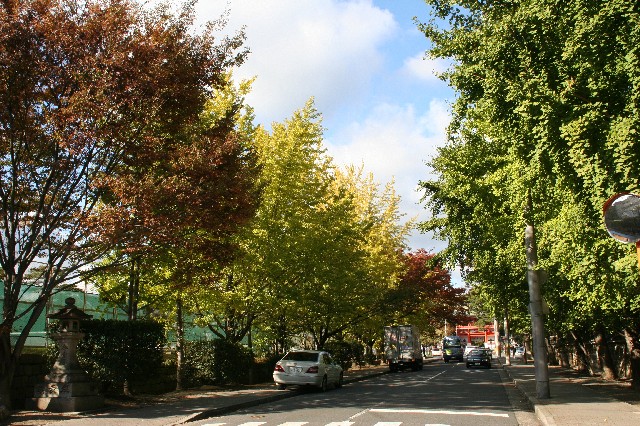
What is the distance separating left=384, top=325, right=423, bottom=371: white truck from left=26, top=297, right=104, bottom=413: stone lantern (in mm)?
28457

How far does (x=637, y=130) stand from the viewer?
1017cm

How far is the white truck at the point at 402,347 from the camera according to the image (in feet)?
134

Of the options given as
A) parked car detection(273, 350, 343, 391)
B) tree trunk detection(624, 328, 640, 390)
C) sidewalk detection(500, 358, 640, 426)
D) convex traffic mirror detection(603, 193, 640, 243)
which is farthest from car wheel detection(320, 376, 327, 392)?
convex traffic mirror detection(603, 193, 640, 243)

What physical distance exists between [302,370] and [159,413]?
808cm

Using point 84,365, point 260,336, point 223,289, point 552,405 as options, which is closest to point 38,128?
point 84,365

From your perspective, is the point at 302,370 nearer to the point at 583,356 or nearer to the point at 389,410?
the point at 389,410

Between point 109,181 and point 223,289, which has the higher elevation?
point 109,181

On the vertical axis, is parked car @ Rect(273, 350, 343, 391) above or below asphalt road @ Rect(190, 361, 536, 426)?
above

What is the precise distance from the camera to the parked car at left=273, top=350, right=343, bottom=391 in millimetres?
21125

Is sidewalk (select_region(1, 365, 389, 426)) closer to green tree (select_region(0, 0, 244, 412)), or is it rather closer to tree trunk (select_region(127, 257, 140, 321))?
green tree (select_region(0, 0, 244, 412))

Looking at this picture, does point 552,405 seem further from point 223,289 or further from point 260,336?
point 260,336

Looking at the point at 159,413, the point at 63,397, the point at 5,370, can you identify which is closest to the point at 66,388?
the point at 63,397

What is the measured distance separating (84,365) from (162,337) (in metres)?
2.57

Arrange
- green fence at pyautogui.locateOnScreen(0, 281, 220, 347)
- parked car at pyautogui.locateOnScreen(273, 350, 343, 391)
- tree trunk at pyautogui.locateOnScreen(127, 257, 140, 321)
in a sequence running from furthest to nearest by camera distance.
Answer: green fence at pyautogui.locateOnScreen(0, 281, 220, 347)
parked car at pyautogui.locateOnScreen(273, 350, 343, 391)
tree trunk at pyautogui.locateOnScreen(127, 257, 140, 321)
